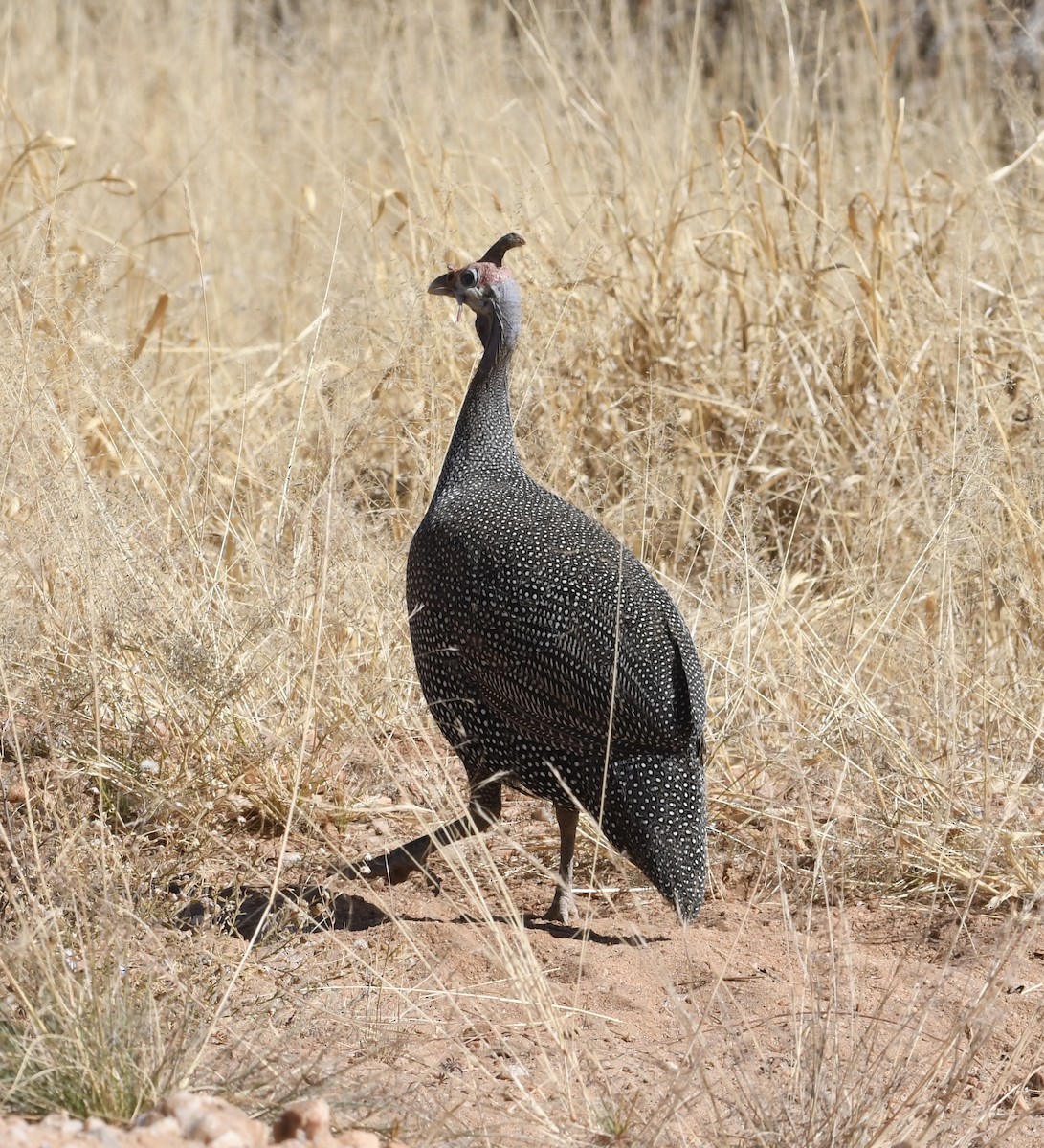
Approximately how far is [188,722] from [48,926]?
2.58ft

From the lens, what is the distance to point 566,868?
3.22m

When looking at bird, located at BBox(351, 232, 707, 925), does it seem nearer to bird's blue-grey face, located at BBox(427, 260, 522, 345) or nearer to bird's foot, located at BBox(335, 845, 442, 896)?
bird's foot, located at BBox(335, 845, 442, 896)

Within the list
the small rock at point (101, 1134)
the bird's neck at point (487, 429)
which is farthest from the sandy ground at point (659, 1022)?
the bird's neck at point (487, 429)

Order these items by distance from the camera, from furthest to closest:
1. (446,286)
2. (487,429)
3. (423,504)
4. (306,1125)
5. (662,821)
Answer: (423,504) < (446,286) < (487,429) < (662,821) < (306,1125)

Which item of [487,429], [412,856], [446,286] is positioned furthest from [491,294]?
[412,856]

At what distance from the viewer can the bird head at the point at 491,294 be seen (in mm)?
3459

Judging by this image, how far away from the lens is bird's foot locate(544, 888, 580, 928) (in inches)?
126

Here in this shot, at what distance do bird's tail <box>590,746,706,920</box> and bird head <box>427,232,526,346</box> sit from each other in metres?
1.08

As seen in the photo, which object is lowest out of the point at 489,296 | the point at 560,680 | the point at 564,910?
the point at 564,910

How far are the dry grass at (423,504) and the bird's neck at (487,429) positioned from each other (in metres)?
0.27

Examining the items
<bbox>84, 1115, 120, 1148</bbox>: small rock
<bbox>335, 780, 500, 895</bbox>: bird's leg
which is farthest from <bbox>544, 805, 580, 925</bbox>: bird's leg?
<bbox>84, 1115, 120, 1148</bbox>: small rock

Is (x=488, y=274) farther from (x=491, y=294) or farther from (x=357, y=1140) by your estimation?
(x=357, y=1140)

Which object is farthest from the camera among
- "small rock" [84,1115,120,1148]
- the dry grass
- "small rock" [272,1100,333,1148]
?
the dry grass

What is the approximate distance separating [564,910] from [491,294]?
1.38m
